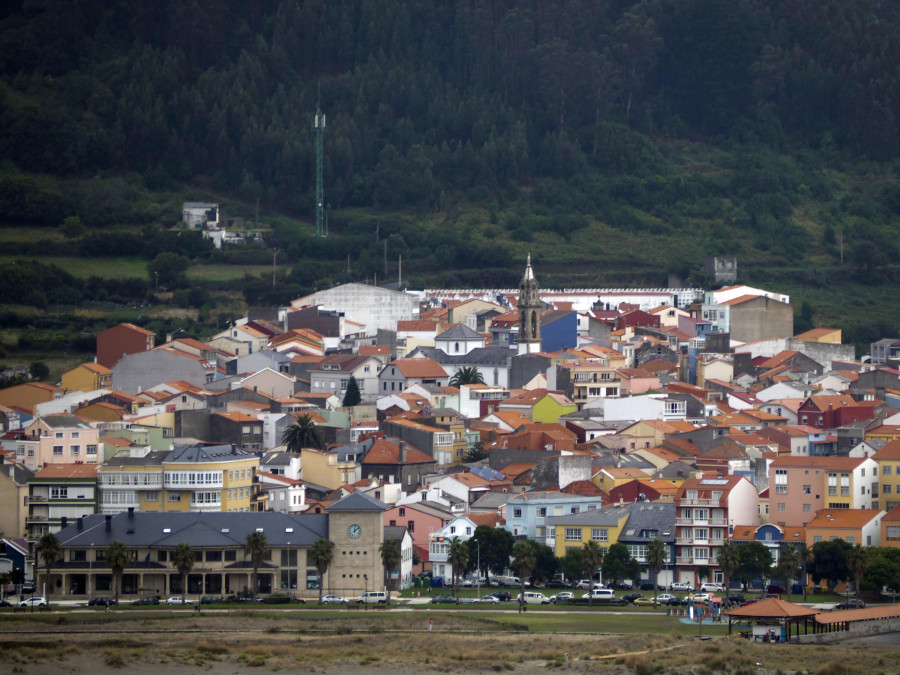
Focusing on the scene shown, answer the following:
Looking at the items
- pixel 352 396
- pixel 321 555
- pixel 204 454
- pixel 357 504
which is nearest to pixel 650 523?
pixel 357 504

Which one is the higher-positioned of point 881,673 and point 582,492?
point 582,492

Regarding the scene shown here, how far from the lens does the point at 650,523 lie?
61406 millimetres

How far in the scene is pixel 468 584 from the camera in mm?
61062

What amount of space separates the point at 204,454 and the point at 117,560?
23.6 feet

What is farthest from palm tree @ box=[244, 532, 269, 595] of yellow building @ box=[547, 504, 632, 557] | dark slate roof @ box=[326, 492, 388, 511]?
yellow building @ box=[547, 504, 632, 557]

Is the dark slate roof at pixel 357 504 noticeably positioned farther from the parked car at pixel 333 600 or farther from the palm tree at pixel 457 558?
the parked car at pixel 333 600

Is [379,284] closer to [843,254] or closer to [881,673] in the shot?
[843,254]

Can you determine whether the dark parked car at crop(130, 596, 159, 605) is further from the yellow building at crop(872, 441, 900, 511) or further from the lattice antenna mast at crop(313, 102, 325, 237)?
the lattice antenna mast at crop(313, 102, 325, 237)

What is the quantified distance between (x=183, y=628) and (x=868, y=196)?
83741 millimetres

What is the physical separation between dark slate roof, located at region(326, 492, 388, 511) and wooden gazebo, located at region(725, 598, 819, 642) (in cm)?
1030

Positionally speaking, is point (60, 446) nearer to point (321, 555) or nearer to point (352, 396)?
point (321, 555)

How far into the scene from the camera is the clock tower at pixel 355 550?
58219mm

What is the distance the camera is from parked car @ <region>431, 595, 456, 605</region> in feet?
188

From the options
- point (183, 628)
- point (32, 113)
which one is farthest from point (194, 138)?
point (183, 628)
